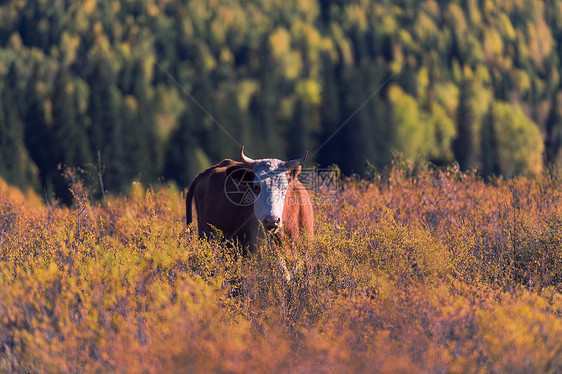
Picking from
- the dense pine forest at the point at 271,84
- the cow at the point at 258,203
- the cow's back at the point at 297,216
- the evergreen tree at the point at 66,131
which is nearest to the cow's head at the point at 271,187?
the cow at the point at 258,203

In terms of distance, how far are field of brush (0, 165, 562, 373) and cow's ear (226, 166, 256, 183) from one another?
105 centimetres

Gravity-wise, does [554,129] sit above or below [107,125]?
below

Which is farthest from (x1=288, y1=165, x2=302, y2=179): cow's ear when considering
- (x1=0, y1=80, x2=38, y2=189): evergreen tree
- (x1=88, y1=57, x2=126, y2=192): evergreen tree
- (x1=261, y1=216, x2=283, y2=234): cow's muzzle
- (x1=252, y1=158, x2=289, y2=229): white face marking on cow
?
(x1=0, y1=80, x2=38, y2=189): evergreen tree

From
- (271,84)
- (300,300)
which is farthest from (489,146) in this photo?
(300,300)

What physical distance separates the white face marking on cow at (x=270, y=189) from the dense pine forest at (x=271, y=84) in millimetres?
17807

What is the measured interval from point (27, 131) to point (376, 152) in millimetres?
19692

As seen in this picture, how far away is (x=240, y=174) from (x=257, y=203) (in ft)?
2.33

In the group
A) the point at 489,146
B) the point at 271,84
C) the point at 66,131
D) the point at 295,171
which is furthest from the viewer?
the point at 271,84

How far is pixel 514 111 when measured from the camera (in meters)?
30.3

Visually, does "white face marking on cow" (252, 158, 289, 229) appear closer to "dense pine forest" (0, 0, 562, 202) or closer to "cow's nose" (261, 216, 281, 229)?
"cow's nose" (261, 216, 281, 229)

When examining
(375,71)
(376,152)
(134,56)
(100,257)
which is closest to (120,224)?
(100,257)

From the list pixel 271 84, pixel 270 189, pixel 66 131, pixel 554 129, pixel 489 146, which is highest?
pixel 270 189

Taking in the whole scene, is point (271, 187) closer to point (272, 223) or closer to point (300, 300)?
point (272, 223)

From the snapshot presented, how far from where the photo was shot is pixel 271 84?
114 ft
